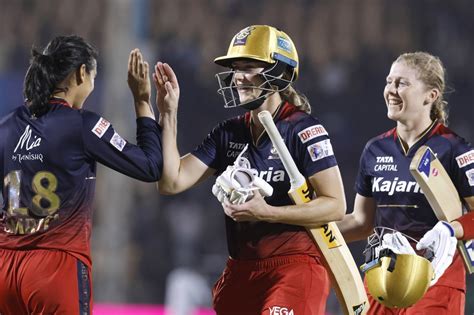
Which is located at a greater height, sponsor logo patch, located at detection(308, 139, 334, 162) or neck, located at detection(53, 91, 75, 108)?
neck, located at detection(53, 91, 75, 108)

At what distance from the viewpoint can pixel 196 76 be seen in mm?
12008

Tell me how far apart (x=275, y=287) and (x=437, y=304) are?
2.43 ft

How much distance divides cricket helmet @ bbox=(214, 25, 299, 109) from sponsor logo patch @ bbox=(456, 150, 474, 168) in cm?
83

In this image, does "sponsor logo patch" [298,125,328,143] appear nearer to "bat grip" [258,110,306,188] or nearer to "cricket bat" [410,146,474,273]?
"bat grip" [258,110,306,188]

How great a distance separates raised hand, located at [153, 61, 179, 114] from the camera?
16.0 feet

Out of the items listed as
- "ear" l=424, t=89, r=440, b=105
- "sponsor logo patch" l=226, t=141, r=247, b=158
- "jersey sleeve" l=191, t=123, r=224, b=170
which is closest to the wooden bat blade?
"ear" l=424, t=89, r=440, b=105

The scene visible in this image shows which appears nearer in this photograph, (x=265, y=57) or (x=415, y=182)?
(x=265, y=57)

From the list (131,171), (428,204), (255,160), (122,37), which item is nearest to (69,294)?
(131,171)

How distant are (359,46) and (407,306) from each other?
8.05 meters

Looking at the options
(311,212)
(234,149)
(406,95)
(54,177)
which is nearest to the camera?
(54,177)

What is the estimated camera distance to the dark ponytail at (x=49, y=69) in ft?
15.0

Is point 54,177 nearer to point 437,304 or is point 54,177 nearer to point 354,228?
point 354,228

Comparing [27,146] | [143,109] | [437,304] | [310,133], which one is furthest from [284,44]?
[437,304]

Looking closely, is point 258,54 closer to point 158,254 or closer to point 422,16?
point 158,254
